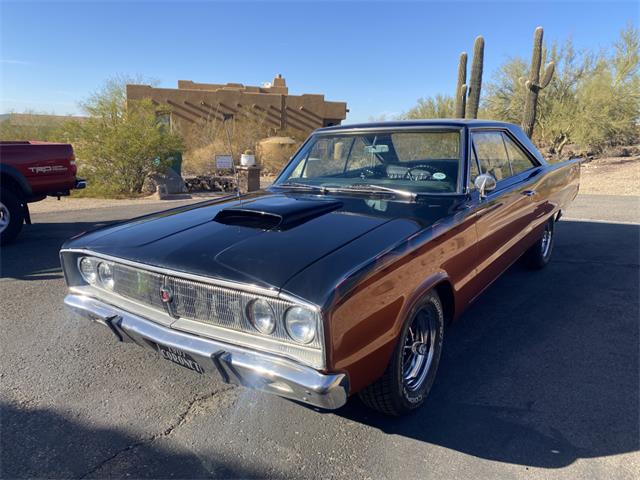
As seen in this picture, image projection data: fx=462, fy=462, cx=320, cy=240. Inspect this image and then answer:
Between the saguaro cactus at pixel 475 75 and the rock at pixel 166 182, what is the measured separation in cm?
1073

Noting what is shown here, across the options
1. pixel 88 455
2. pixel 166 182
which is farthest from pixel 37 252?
pixel 166 182

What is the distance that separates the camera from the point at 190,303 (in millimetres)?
2299

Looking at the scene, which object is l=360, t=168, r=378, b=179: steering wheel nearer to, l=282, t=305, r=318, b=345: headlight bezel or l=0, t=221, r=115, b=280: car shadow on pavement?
l=282, t=305, r=318, b=345: headlight bezel

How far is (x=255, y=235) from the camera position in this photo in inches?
99.0

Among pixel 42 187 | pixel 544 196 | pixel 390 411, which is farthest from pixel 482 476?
pixel 42 187

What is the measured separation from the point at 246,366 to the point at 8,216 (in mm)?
6051

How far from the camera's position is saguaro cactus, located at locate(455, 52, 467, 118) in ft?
57.4

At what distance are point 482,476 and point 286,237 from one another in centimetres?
148

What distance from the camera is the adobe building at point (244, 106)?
1201 inches

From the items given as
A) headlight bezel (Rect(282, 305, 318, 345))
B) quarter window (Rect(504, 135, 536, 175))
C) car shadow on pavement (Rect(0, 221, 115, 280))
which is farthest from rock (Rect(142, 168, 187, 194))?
headlight bezel (Rect(282, 305, 318, 345))

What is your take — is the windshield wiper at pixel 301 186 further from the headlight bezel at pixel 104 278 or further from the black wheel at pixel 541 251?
the black wheel at pixel 541 251

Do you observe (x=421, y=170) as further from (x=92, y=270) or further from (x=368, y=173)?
(x=92, y=270)

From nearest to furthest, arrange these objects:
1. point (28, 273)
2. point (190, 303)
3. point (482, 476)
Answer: point (482, 476) < point (190, 303) < point (28, 273)

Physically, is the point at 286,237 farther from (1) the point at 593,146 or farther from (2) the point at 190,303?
(1) the point at 593,146
